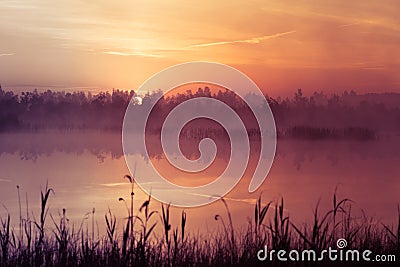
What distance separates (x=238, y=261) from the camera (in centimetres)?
541

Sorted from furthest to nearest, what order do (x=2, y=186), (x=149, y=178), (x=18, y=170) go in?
1. (x=18, y=170)
2. (x=149, y=178)
3. (x=2, y=186)

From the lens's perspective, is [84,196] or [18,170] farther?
[18,170]

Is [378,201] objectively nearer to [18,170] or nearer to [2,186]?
[2,186]

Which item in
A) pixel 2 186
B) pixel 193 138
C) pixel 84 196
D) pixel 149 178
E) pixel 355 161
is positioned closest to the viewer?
pixel 84 196

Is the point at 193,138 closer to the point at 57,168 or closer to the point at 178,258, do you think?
the point at 57,168

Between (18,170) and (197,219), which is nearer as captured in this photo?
(197,219)

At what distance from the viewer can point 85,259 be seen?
17.0 feet

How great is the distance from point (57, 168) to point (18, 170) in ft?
5.02

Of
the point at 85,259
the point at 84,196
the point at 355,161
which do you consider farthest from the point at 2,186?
the point at 355,161

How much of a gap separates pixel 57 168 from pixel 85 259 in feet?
55.4

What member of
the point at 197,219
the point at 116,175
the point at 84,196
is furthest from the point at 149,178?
the point at 197,219

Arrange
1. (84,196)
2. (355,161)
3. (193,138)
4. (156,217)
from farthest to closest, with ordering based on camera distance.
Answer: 1. (193,138)
2. (355,161)
3. (84,196)
4. (156,217)

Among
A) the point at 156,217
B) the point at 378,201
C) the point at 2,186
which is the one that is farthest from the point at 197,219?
the point at 2,186

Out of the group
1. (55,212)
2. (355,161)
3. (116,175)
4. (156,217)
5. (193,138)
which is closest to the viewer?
(156,217)
